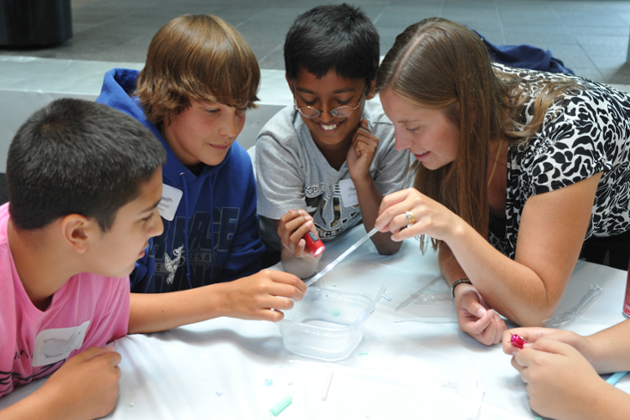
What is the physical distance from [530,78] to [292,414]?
0.87m

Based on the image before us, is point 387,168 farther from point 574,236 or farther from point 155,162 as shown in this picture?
point 155,162

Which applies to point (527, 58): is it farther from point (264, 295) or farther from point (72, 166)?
point (72, 166)

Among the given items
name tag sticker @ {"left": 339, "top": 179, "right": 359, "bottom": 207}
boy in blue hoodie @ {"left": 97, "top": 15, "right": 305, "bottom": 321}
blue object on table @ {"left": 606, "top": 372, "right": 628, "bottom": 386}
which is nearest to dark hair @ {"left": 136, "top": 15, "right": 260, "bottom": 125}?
boy in blue hoodie @ {"left": 97, "top": 15, "right": 305, "bottom": 321}

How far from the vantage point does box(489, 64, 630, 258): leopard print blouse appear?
3.28 ft

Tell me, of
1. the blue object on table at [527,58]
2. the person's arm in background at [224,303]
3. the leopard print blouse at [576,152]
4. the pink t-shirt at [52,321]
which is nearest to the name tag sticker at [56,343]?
the pink t-shirt at [52,321]

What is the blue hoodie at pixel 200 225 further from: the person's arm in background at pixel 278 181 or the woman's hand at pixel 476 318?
the woman's hand at pixel 476 318

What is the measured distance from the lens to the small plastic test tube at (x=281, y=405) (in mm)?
817

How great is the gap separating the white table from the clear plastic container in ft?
0.07

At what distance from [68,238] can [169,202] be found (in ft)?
1.58

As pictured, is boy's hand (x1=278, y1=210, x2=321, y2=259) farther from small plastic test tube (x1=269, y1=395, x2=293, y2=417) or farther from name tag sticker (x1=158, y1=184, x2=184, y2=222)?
small plastic test tube (x1=269, y1=395, x2=293, y2=417)

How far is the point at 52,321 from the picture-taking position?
0.86 metres

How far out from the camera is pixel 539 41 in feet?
12.3

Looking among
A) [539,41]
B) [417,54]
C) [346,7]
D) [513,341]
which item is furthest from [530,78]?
[539,41]

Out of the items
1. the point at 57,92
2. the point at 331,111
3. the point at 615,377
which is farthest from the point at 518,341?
the point at 57,92
